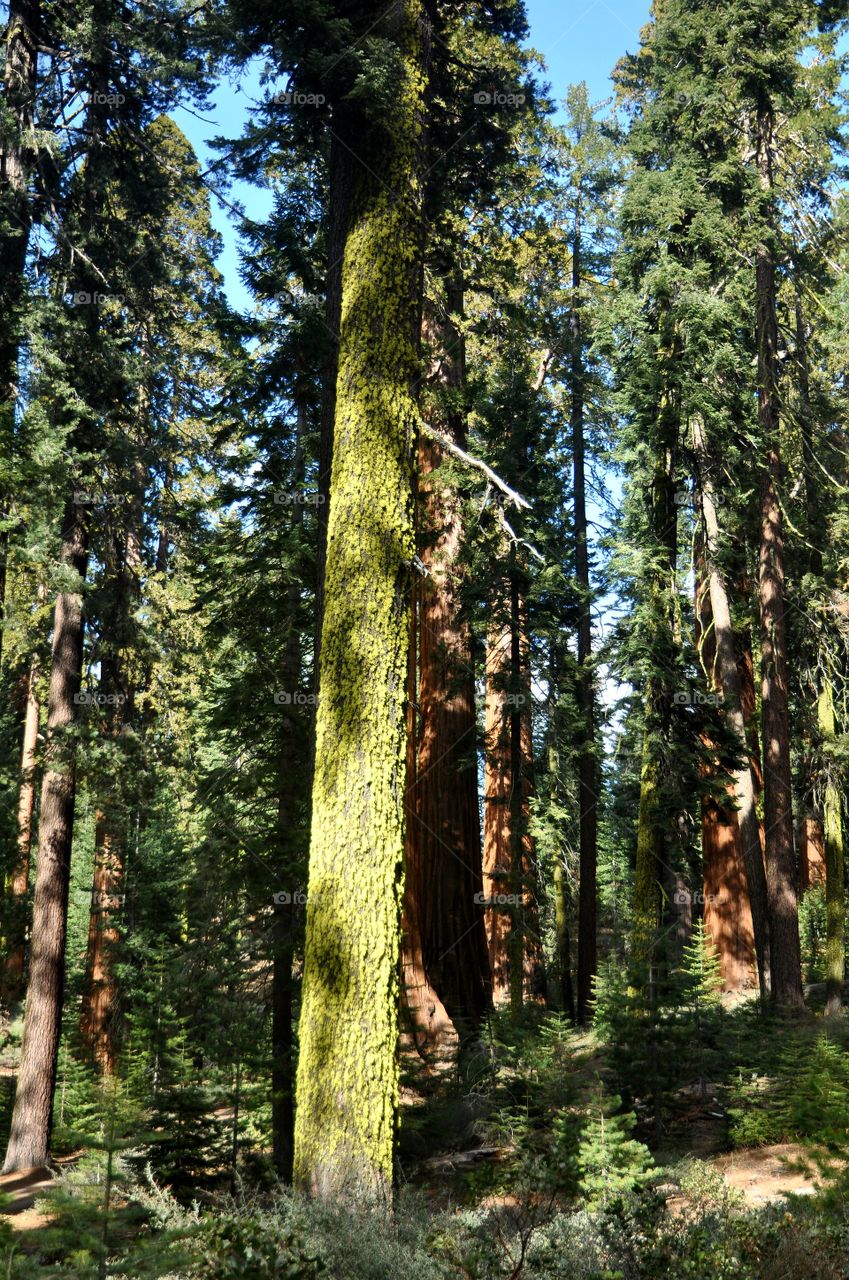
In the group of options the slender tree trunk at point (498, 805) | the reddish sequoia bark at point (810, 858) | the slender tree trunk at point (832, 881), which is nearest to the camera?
the slender tree trunk at point (498, 805)

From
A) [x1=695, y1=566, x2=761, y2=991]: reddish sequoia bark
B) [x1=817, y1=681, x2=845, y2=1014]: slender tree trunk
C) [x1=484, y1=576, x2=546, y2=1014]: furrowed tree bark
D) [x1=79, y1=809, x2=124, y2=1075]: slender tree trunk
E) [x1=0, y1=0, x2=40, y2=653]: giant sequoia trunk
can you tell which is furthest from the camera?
[x1=695, y1=566, x2=761, y2=991]: reddish sequoia bark

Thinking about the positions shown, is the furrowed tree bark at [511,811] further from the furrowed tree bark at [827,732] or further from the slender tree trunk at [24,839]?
the slender tree trunk at [24,839]

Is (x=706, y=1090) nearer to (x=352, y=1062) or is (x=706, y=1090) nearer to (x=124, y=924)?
(x=352, y=1062)

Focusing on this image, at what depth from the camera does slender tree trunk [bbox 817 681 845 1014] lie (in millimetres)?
16609

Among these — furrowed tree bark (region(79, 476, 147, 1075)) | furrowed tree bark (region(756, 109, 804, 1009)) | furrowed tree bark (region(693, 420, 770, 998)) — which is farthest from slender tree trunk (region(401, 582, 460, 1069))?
furrowed tree bark (region(756, 109, 804, 1009))

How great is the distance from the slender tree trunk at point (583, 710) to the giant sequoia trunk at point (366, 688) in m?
9.71

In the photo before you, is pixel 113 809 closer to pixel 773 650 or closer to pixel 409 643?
pixel 409 643

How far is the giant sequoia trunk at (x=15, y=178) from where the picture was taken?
1223cm

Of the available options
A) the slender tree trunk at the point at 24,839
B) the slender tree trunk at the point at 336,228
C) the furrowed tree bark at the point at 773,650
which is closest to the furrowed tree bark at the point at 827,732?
the furrowed tree bark at the point at 773,650

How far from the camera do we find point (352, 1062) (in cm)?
620

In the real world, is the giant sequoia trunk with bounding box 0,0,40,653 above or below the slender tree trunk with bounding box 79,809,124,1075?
above

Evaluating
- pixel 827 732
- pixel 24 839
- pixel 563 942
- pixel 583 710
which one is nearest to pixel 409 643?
pixel 583 710

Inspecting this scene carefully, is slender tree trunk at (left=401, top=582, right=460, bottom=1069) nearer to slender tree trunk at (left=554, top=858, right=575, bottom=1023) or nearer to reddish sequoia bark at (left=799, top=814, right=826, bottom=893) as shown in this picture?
slender tree trunk at (left=554, top=858, right=575, bottom=1023)

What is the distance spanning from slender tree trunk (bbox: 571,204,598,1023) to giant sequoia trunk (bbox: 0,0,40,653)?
9197mm
